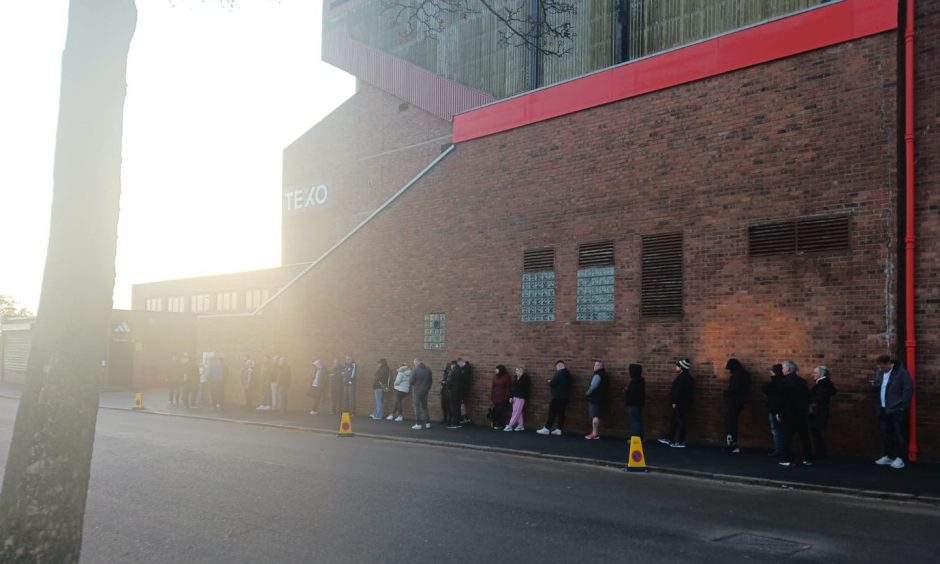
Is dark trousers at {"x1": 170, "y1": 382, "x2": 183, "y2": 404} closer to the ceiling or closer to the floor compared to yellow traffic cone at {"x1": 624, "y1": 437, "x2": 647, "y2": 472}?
closer to the floor

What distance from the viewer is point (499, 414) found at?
18438mm

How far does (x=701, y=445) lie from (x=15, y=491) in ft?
42.2

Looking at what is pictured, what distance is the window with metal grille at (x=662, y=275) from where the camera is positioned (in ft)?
51.7

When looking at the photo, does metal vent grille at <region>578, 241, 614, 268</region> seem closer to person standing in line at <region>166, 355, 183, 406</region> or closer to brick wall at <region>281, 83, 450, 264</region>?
brick wall at <region>281, 83, 450, 264</region>

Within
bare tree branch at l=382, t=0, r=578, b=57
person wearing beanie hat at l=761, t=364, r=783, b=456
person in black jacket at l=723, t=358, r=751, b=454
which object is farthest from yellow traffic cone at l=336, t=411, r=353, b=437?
person wearing beanie hat at l=761, t=364, r=783, b=456

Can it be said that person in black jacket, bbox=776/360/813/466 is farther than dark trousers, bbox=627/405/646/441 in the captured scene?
No

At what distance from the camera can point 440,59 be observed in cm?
2830

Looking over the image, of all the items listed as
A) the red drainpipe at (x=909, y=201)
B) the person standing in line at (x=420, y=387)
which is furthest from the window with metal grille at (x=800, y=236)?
the person standing in line at (x=420, y=387)

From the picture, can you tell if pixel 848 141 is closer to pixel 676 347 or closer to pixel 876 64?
pixel 876 64

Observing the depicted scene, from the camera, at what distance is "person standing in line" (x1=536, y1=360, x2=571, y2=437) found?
55.6 ft

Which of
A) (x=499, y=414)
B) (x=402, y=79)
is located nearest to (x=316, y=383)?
(x=499, y=414)

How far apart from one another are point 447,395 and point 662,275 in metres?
6.23

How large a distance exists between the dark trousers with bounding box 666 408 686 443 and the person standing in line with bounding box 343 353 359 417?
32.7ft

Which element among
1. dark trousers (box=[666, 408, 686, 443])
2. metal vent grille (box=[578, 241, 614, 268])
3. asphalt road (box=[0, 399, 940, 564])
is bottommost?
asphalt road (box=[0, 399, 940, 564])
